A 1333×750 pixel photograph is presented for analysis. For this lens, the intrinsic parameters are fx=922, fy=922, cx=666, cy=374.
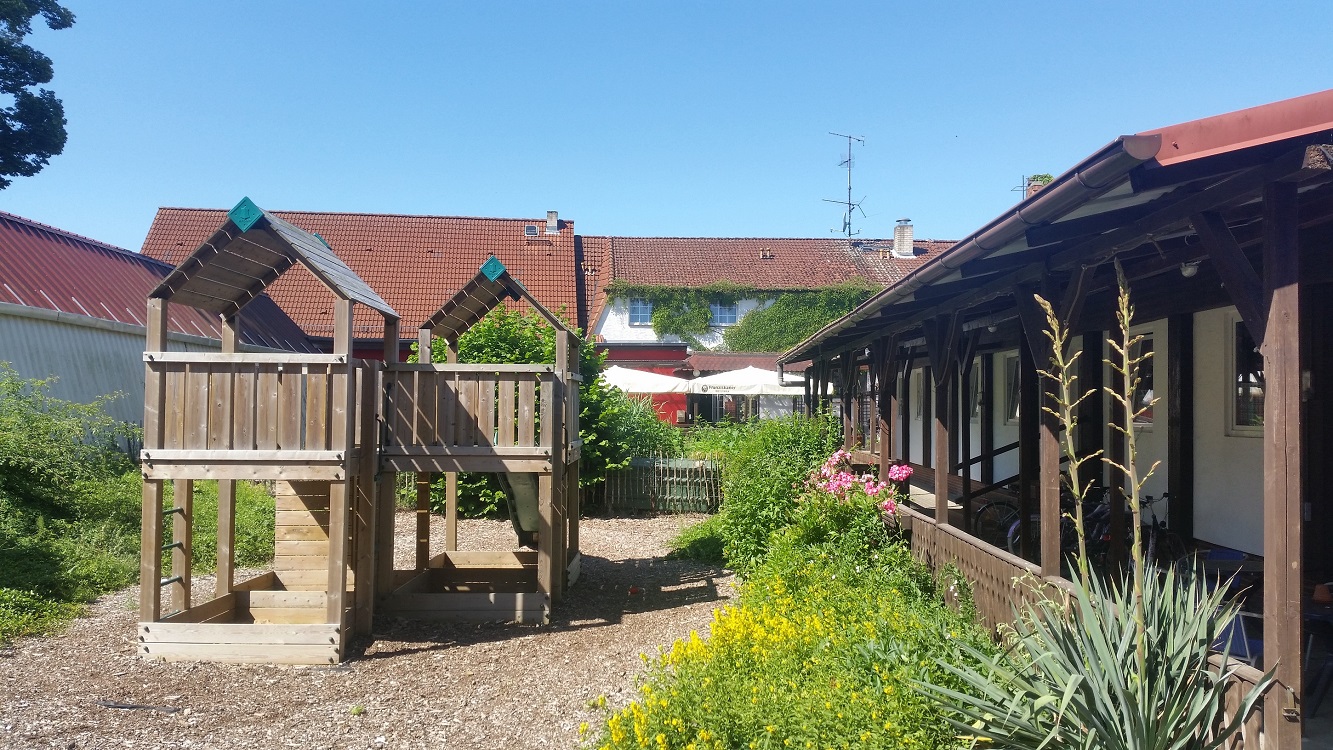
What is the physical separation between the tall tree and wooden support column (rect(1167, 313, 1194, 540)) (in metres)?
25.6

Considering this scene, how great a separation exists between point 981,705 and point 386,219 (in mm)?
33680

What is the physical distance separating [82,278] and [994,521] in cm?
1610

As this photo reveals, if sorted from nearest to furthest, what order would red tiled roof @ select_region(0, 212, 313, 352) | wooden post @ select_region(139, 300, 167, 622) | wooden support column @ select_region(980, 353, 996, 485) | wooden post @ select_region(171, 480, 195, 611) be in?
wooden post @ select_region(139, 300, 167, 622), wooden post @ select_region(171, 480, 195, 611), wooden support column @ select_region(980, 353, 996, 485), red tiled roof @ select_region(0, 212, 313, 352)

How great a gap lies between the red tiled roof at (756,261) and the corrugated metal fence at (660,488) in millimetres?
17826

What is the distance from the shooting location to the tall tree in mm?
22281

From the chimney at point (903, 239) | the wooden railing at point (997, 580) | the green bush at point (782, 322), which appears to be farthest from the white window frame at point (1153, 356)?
the chimney at point (903, 239)

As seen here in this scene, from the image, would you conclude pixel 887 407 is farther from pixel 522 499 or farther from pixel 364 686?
pixel 364 686

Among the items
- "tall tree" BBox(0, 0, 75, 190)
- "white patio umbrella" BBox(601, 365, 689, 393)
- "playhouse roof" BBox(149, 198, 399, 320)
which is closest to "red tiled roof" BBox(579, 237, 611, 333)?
"white patio umbrella" BBox(601, 365, 689, 393)

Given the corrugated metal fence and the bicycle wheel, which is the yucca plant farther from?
the corrugated metal fence

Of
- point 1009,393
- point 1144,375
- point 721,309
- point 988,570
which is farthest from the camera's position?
point 721,309

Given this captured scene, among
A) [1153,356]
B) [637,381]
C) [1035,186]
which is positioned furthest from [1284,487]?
[637,381]

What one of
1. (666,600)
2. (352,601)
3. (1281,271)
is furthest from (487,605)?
(1281,271)

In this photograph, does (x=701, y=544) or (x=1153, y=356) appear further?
(x=701, y=544)

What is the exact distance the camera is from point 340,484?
24.0 ft
